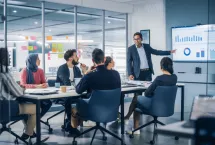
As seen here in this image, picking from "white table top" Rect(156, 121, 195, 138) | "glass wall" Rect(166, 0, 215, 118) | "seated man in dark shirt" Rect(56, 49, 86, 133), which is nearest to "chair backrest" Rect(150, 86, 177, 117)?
"seated man in dark shirt" Rect(56, 49, 86, 133)

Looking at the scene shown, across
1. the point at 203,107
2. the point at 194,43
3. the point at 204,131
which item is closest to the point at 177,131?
the point at 204,131

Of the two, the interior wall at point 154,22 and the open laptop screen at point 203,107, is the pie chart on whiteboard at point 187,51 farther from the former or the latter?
the open laptop screen at point 203,107

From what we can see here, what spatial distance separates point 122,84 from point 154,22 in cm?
314

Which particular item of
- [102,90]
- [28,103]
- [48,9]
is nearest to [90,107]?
[102,90]

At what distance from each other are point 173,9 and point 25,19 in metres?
5.57

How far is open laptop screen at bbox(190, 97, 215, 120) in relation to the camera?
184 centimetres

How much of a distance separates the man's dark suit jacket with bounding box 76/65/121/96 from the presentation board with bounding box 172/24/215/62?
3.11 metres

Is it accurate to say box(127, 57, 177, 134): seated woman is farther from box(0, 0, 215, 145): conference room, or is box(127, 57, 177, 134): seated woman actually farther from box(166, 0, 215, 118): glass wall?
box(166, 0, 215, 118): glass wall

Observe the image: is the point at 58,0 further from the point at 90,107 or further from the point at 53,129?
the point at 90,107

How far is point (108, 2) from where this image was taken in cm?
725

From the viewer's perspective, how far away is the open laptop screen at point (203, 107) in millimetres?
1836

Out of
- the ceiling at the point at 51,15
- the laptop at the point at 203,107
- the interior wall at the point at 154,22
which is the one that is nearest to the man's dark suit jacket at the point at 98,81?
the laptop at the point at 203,107

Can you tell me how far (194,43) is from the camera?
20.3ft

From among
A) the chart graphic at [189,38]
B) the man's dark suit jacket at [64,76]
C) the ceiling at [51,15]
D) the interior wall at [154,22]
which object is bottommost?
the man's dark suit jacket at [64,76]
